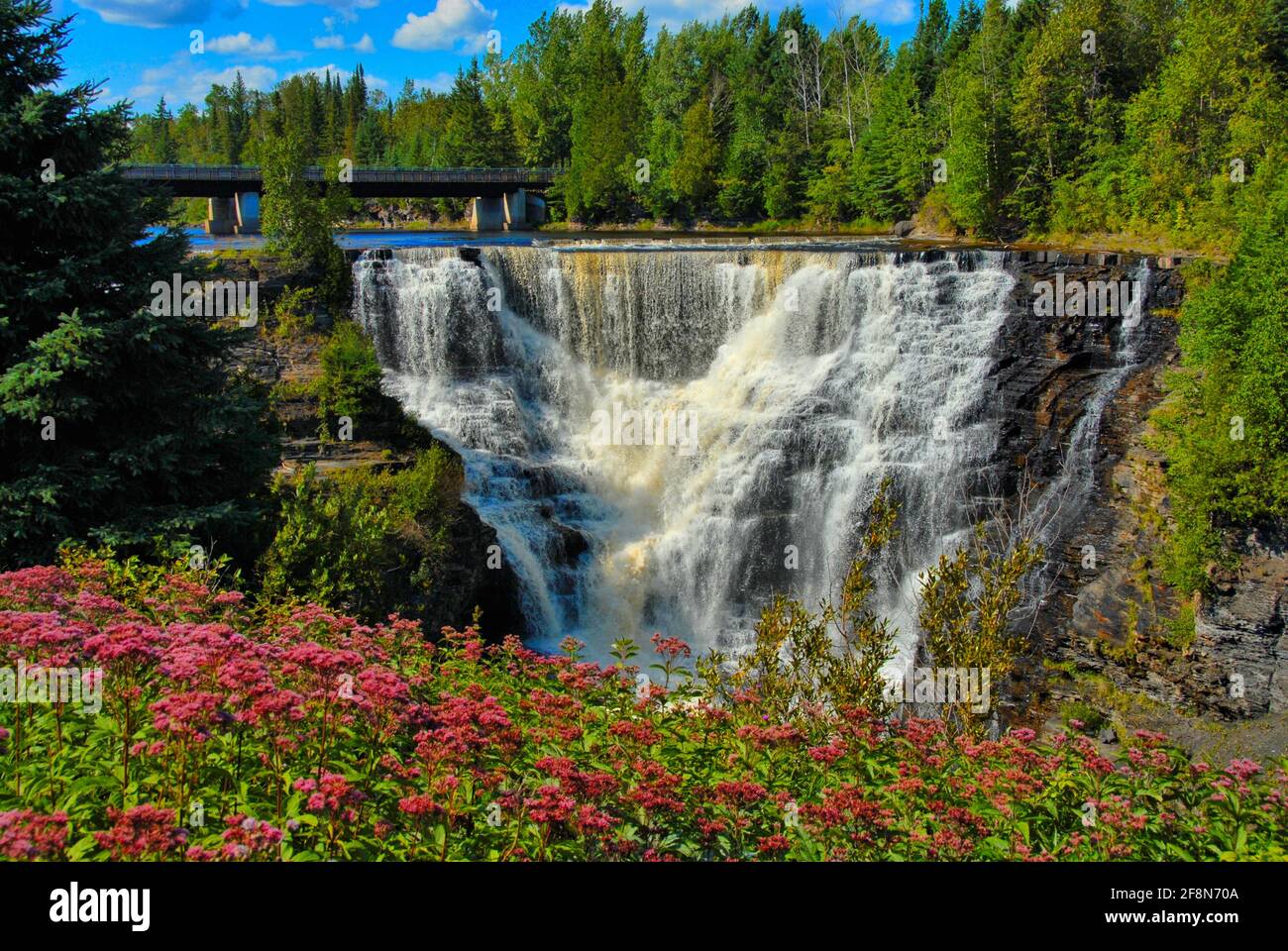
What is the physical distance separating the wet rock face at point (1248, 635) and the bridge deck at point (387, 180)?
1508 inches

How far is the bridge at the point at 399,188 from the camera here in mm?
47688

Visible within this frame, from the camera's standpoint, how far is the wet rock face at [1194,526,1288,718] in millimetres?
17422

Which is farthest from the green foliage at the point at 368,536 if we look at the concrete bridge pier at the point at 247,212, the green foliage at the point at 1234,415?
the concrete bridge pier at the point at 247,212

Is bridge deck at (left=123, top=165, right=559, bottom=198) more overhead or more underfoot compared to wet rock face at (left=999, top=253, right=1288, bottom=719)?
more overhead

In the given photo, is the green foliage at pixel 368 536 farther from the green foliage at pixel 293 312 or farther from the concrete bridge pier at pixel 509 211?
the concrete bridge pier at pixel 509 211

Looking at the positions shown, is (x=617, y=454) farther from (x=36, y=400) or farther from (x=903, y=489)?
(x=36, y=400)

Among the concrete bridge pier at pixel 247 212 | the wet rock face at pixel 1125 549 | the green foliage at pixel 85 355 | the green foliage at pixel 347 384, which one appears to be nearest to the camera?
the green foliage at pixel 85 355

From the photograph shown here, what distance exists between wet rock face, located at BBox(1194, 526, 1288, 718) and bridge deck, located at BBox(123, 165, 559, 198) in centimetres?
3832

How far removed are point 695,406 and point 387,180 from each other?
109ft

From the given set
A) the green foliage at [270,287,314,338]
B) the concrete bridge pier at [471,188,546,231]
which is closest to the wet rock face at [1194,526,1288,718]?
the green foliage at [270,287,314,338]

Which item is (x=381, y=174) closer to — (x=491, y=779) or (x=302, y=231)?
(x=302, y=231)

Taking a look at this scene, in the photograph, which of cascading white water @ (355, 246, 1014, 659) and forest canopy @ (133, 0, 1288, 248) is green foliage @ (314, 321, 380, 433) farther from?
forest canopy @ (133, 0, 1288, 248)

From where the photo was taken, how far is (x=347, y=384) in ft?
66.2

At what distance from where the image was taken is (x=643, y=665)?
61.9ft
